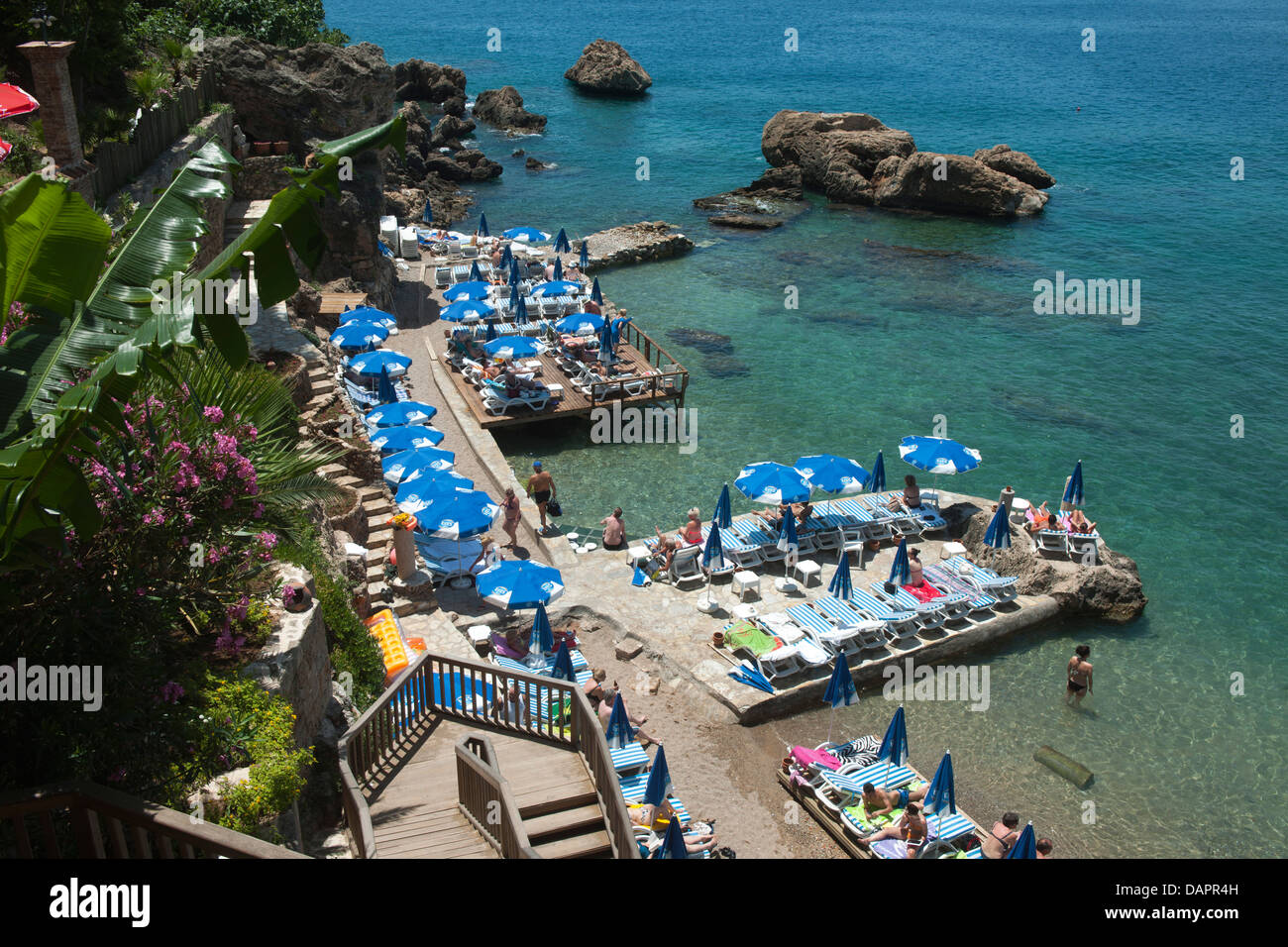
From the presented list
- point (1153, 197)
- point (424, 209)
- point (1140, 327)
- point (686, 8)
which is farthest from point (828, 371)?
point (686, 8)

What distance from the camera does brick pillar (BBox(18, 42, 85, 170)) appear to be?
17406 mm

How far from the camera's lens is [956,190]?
160 feet

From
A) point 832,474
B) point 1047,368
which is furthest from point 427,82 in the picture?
point 832,474

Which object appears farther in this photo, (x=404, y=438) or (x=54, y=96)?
(x=404, y=438)

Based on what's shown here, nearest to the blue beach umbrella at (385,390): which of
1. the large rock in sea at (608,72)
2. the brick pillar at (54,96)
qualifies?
the brick pillar at (54,96)

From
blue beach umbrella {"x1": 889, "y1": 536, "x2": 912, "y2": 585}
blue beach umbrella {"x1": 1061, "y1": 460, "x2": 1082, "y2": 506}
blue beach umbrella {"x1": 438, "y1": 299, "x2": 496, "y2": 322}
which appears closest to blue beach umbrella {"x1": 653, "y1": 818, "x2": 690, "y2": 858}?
blue beach umbrella {"x1": 889, "y1": 536, "x2": 912, "y2": 585}

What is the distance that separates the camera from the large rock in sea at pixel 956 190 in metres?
48.3

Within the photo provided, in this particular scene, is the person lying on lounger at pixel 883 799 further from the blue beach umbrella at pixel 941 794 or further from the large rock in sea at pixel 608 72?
the large rock in sea at pixel 608 72

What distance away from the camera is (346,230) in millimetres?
29750

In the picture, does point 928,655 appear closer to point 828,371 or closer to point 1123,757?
point 1123,757

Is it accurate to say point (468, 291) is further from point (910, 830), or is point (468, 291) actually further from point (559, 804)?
point (559, 804)

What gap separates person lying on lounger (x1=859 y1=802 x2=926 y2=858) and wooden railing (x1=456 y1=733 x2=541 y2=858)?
21.5ft

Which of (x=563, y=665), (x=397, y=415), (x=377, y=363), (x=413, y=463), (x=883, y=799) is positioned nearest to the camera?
(x=883, y=799)

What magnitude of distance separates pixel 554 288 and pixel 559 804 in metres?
23.4
